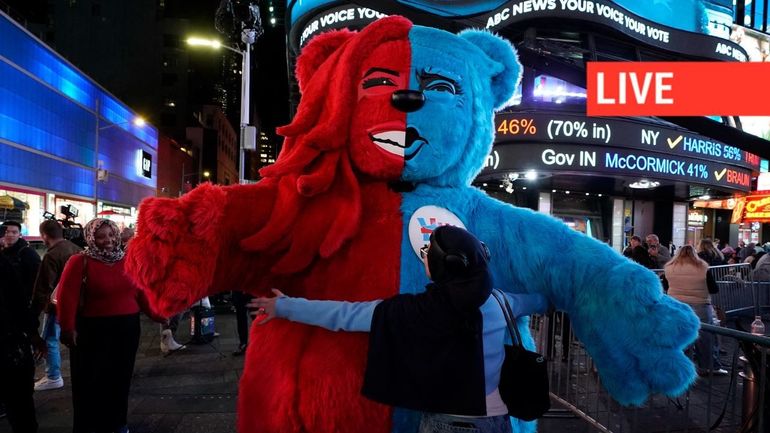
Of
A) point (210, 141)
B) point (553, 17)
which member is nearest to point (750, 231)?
point (553, 17)

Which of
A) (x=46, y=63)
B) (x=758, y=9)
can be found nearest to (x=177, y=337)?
(x=46, y=63)

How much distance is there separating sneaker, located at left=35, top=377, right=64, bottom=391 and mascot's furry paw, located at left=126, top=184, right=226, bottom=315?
481cm

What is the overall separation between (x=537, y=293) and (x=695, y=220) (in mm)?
22429

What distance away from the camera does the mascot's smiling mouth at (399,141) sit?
6.45 ft

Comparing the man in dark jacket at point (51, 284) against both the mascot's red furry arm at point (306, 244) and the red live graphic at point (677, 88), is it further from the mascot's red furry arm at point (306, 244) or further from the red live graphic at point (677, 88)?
the red live graphic at point (677, 88)

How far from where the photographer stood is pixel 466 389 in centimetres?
163

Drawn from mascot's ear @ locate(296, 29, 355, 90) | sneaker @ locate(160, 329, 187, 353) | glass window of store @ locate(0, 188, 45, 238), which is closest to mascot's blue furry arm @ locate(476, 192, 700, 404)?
mascot's ear @ locate(296, 29, 355, 90)

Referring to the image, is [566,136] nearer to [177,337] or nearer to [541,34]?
[541,34]

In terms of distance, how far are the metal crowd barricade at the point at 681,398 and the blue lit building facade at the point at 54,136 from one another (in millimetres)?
24285

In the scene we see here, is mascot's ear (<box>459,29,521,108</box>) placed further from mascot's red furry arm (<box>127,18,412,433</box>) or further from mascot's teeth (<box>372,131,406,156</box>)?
mascot's teeth (<box>372,131,406,156</box>)

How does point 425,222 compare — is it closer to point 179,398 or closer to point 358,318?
point 358,318

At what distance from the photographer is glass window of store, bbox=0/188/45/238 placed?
2130 centimetres

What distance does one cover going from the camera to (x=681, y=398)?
5062 millimetres

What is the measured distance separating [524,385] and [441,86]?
1.19 m
